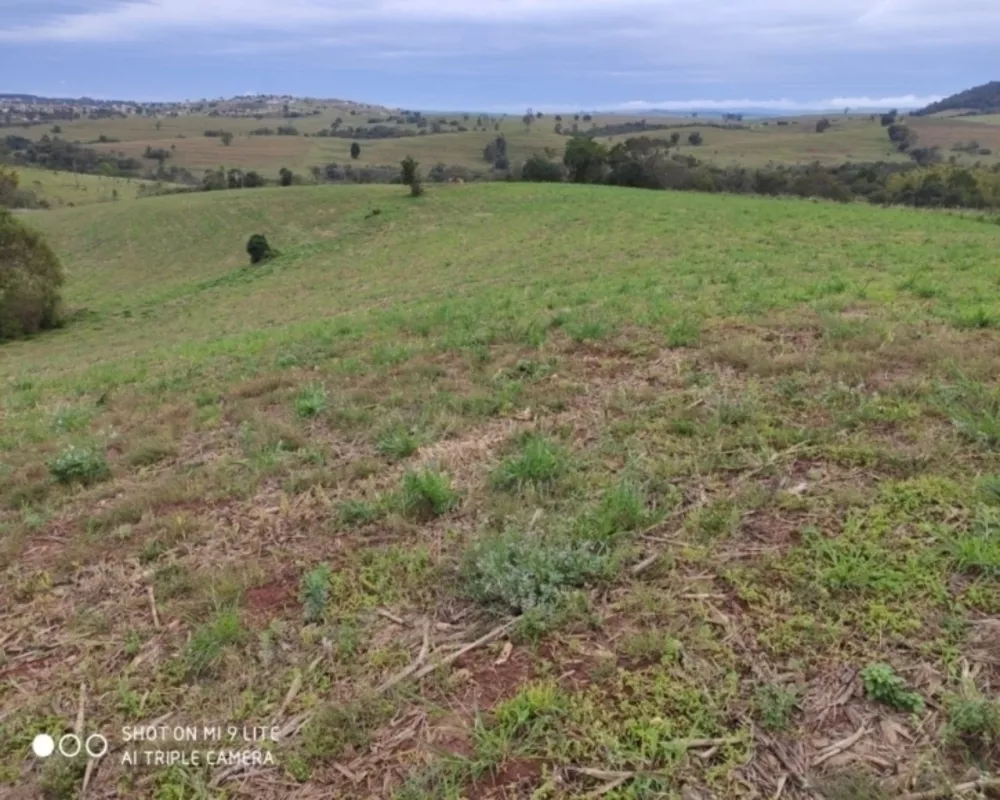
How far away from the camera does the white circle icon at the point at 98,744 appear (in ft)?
8.81

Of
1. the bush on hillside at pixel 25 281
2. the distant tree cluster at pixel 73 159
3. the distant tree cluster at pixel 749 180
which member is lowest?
the bush on hillside at pixel 25 281

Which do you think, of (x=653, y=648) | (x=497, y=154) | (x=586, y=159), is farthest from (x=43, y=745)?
(x=497, y=154)

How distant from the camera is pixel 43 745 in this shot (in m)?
2.75

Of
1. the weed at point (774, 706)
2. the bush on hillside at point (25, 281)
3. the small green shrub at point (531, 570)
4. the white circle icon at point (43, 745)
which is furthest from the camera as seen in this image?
the bush on hillside at point (25, 281)

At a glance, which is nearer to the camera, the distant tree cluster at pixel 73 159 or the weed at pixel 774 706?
the weed at pixel 774 706

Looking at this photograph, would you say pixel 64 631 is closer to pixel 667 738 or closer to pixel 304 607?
pixel 304 607

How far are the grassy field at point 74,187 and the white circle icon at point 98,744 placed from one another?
84.0 metres

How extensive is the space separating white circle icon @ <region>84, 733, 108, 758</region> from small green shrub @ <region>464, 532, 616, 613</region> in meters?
1.67

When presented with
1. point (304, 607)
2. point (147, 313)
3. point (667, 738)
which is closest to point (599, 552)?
point (667, 738)

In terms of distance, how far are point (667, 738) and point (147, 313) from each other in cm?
3058

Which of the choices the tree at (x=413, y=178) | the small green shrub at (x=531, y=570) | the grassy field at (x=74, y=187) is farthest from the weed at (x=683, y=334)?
the grassy field at (x=74, y=187)

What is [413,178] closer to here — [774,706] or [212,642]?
[212,642]

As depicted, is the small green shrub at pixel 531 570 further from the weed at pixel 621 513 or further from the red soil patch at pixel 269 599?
the red soil patch at pixel 269 599

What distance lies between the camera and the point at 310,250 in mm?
34344
